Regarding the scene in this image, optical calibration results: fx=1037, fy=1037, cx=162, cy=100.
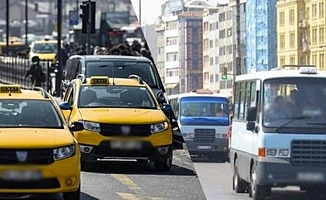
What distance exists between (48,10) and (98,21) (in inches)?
2339

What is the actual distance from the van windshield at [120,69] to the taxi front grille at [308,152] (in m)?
14.3

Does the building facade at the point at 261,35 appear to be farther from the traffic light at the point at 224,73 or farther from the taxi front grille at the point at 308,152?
the taxi front grille at the point at 308,152

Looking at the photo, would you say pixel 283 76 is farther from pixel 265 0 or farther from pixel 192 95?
pixel 192 95

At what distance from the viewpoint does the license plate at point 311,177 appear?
275 cm

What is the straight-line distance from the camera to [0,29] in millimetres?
89062

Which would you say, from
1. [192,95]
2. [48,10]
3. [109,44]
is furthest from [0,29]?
[192,95]

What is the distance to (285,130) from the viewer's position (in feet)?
9.37

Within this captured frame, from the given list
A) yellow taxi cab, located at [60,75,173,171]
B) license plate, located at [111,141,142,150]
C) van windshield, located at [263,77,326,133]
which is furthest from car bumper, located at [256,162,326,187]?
license plate, located at [111,141,142,150]

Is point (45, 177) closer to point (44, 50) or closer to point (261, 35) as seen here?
point (261, 35)

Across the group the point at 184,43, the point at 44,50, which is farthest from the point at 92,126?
the point at 44,50

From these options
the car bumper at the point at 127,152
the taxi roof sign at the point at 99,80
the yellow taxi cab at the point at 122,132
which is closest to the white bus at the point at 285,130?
the yellow taxi cab at the point at 122,132

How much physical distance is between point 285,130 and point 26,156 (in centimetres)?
773

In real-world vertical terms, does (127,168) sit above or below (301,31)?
below

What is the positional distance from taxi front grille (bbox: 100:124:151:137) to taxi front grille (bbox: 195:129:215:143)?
419 inches
